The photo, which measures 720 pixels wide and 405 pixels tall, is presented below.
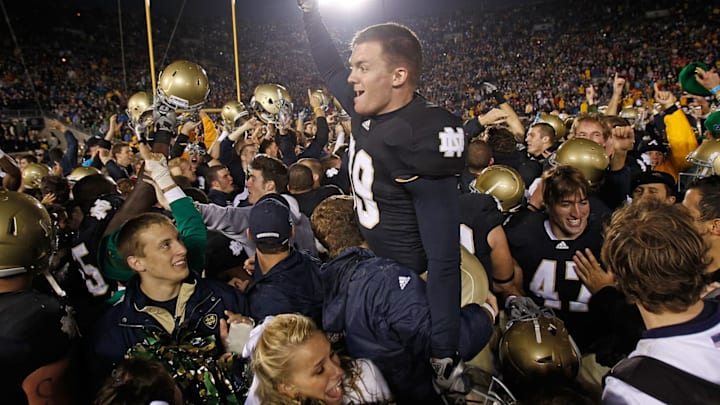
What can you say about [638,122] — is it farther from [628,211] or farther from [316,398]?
[316,398]

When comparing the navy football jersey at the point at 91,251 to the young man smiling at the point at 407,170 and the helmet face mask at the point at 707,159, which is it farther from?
the helmet face mask at the point at 707,159

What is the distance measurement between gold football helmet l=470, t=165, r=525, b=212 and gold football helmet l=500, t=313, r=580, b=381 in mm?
1391

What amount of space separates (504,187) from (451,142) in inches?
69.9

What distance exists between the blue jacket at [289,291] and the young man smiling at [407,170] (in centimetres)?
31

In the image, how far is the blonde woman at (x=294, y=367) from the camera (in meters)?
1.63

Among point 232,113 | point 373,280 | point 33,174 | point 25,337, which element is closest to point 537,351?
point 373,280

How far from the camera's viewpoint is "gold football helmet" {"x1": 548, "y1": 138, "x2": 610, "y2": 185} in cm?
400

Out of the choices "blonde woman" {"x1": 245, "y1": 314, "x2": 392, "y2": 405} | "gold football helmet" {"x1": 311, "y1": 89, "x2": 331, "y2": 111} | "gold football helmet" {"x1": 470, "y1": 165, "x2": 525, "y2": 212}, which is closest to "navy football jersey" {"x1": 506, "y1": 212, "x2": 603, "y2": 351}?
"gold football helmet" {"x1": 470, "y1": 165, "x2": 525, "y2": 212}

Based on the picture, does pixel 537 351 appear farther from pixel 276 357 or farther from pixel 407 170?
pixel 276 357

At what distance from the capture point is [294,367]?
64.1 inches

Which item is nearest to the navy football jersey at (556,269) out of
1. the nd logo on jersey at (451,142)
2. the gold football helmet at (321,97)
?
the nd logo on jersey at (451,142)

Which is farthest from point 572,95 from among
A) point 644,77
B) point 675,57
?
point 675,57

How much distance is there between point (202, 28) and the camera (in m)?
39.3

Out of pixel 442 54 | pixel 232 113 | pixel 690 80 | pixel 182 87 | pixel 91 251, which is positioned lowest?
pixel 442 54
